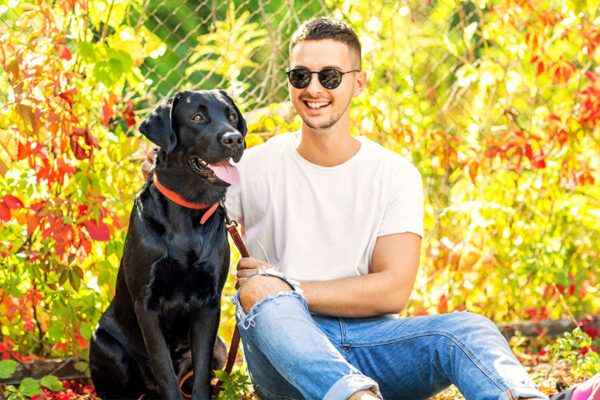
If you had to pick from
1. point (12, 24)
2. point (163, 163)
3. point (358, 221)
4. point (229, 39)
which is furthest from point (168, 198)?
point (229, 39)

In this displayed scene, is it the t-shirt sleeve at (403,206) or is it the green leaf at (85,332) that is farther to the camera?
the green leaf at (85,332)

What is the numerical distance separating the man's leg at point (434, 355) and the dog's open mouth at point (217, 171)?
60 centimetres

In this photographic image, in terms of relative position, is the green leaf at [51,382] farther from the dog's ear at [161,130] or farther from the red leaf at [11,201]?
the dog's ear at [161,130]

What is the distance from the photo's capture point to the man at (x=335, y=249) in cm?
229

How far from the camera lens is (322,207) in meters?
2.72

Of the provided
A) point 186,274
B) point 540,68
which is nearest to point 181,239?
point 186,274

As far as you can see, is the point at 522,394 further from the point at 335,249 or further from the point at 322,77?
the point at 322,77

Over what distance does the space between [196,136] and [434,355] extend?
108cm

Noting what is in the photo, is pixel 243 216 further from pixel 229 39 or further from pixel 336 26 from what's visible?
pixel 229 39

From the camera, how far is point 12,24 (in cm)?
308

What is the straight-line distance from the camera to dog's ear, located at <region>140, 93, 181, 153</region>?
7.93ft

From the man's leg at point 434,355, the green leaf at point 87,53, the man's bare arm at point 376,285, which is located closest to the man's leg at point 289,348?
the man's bare arm at point 376,285

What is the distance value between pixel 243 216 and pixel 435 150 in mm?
1498

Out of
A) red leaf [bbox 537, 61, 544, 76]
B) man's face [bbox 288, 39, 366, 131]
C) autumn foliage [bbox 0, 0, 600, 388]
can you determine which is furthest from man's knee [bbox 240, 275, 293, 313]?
red leaf [bbox 537, 61, 544, 76]
